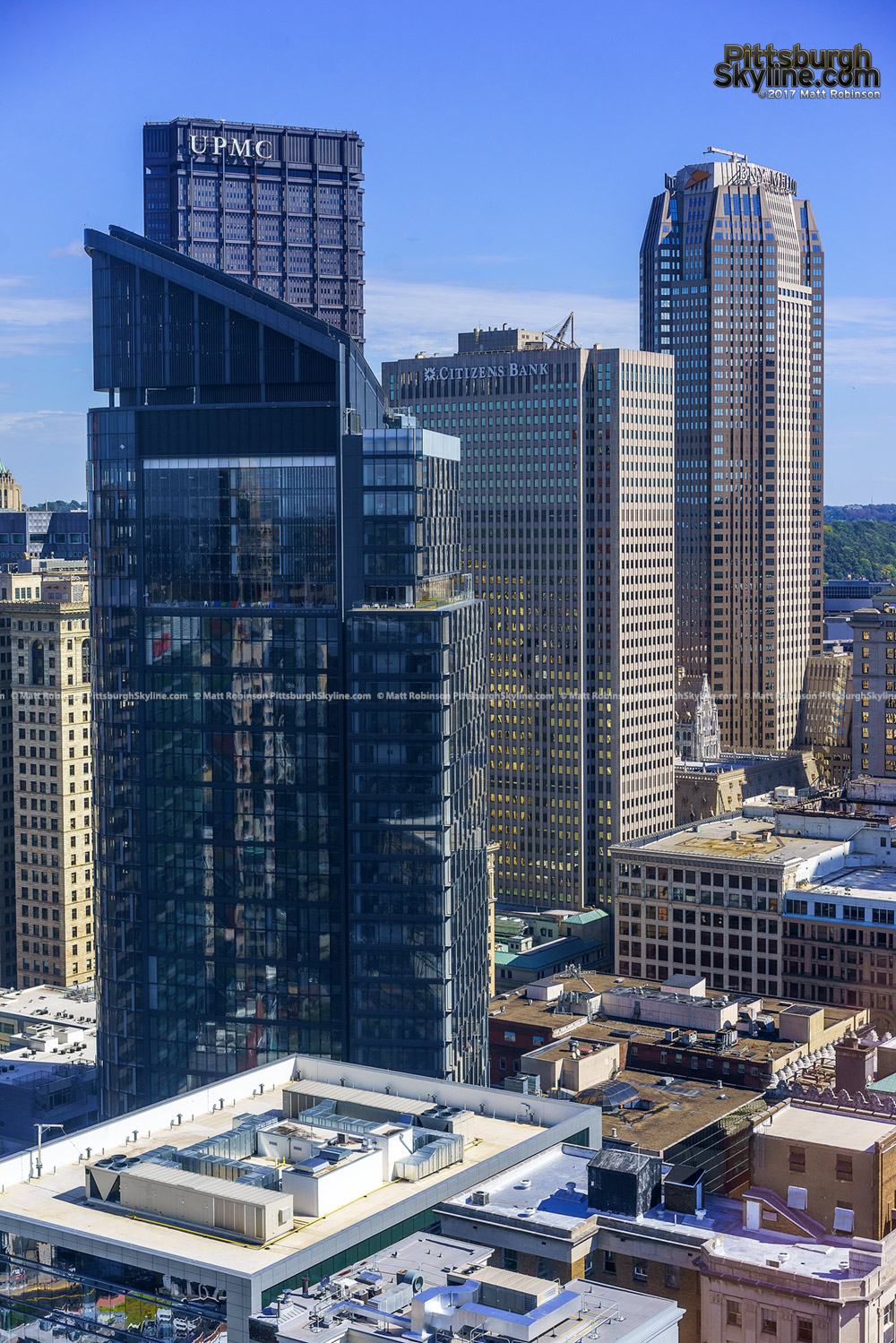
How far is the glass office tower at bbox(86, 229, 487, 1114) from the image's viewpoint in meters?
140

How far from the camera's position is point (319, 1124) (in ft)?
336

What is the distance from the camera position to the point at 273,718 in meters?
142

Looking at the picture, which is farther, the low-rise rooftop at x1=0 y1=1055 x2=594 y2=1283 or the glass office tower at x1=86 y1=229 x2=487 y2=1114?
the glass office tower at x1=86 y1=229 x2=487 y2=1114

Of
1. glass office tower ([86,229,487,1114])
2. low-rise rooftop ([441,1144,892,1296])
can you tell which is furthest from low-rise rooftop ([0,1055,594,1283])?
glass office tower ([86,229,487,1114])

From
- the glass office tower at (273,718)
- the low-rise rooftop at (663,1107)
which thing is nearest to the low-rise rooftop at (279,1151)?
the glass office tower at (273,718)

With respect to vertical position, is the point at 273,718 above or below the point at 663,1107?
above

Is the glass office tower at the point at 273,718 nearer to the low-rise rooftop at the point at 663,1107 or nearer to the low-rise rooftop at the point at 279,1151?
the low-rise rooftop at the point at 663,1107

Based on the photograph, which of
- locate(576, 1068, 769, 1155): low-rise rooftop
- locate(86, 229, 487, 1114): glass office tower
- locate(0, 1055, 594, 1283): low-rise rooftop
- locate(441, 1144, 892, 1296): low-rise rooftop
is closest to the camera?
locate(0, 1055, 594, 1283): low-rise rooftop

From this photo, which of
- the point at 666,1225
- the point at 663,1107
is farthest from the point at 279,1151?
the point at 663,1107

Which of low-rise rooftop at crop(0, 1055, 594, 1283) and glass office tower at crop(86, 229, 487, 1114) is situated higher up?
glass office tower at crop(86, 229, 487, 1114)

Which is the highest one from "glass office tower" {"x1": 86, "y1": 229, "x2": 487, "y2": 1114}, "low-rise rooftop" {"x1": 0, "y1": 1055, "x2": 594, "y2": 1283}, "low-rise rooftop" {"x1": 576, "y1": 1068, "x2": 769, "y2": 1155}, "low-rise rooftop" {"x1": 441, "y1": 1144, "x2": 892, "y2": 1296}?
"glass office tower" {"x1": 86, "y1": 229, "x2": 487, "y2": 1114}

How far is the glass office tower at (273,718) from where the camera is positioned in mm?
139750

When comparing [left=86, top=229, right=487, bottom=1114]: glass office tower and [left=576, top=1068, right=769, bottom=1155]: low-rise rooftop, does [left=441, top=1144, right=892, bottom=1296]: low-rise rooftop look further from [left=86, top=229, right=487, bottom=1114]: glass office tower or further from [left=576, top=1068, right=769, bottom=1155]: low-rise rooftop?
[left=576, top=1068, right=769, bottom=1155]: low-rise rooftop

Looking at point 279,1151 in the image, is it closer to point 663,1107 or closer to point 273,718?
point 273,718
